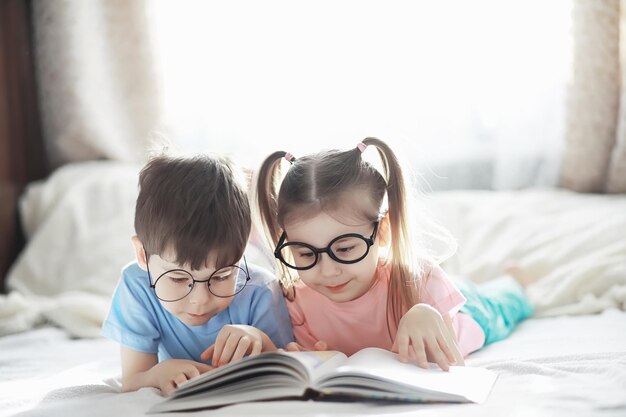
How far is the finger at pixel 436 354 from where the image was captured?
3.79ft

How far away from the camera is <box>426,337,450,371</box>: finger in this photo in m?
1.15

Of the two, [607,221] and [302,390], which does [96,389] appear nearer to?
[302,390]

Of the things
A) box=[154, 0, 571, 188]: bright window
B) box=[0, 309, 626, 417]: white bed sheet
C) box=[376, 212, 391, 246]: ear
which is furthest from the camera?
box=[154, 0, 571, 188]: bright window

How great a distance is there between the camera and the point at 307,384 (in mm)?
1019

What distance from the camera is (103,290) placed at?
211 cm

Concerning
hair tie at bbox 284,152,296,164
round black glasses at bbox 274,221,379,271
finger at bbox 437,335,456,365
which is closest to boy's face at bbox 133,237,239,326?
round black glasses at bbox 274,221,379,271

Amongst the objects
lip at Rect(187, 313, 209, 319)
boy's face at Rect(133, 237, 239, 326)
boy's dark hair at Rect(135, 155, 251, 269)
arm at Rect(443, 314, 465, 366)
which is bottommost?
arm at Rect(443, 314, 465, 366)

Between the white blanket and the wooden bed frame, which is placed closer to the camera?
the white blanket

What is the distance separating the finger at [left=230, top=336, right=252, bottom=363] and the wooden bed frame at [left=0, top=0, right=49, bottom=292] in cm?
142

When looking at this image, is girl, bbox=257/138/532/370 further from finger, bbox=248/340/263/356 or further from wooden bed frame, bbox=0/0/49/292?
wooden bed frame, bbox=0/0/49/292

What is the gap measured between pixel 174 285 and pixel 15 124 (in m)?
1.58

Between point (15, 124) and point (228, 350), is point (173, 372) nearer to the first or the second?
point (228, 350)

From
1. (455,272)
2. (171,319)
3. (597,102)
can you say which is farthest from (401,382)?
(597,102)

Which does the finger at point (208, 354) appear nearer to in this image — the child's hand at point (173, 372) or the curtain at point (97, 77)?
the child's hand at point (173, 372)
